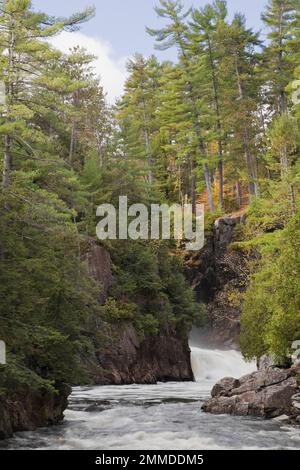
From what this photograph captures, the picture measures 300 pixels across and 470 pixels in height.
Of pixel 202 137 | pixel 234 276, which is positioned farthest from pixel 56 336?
pixel 202 137

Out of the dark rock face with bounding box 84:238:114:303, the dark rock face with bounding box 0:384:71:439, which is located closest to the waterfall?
the dark rock face with bounding box 84:238:114:303

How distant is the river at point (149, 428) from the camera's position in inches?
529

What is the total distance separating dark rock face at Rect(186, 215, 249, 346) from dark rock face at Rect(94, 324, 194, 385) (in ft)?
25.1

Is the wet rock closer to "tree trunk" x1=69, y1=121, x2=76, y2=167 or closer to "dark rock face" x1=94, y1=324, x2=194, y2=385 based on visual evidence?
"dark rock face" x1=94, y1=324, x2=194, y2=385

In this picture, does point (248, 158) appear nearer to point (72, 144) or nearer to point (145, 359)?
point (72, 144)

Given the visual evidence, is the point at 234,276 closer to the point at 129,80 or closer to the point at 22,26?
the point at 129,80

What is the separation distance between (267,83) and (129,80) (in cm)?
1338

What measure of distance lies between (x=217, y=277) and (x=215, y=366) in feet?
29.4

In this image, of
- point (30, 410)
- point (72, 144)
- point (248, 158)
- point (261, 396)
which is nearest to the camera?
point (30, 410)

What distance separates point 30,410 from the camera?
1529 cm

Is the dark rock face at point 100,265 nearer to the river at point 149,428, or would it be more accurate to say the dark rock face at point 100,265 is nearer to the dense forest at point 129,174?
the dense forest at point 129,174

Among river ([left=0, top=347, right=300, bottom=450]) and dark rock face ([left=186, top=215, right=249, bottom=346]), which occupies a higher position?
dark rock face ([left=186, top=215, right=249, bottom=346])

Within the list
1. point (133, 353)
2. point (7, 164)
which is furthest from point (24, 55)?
point (133, 353)

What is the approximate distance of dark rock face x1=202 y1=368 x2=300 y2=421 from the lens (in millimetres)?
18031
